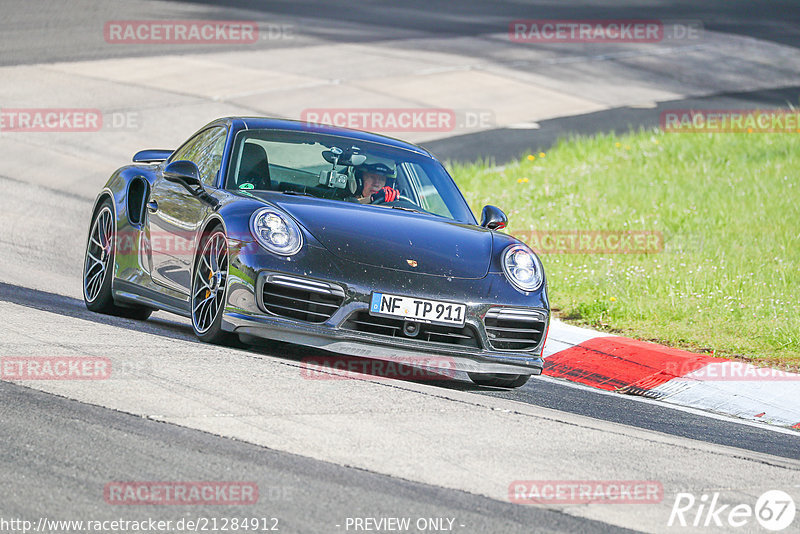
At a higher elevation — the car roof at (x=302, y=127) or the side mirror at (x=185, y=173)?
the car roof at (x=302, y=127)

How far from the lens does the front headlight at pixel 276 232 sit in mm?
6711

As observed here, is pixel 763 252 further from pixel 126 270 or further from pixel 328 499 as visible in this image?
pixel 328 499

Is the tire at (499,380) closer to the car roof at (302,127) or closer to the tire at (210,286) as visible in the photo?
the tire at (210,286)

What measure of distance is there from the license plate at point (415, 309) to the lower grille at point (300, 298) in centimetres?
21

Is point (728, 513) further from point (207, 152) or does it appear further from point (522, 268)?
point (207, 152)

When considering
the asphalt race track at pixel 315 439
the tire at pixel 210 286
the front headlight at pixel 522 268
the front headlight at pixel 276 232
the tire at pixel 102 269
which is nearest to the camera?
the asphalt race track at pixel 315 439

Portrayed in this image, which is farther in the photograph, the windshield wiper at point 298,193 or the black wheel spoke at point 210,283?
the windshield wiper at point 298,193

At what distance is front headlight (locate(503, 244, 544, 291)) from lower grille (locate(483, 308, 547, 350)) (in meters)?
0.18

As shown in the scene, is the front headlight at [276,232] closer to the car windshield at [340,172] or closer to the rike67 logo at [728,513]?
the car windshield at [340,172]

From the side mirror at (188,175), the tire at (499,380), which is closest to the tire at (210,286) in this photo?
the side mirror at (188,175)

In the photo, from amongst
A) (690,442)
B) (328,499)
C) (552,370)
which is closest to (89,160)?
(552,370)

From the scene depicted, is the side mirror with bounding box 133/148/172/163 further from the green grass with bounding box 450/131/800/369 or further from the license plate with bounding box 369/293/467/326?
the green grass with bounding box 450/131/800/369

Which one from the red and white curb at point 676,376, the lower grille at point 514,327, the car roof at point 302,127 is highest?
the car roof at point 302,127

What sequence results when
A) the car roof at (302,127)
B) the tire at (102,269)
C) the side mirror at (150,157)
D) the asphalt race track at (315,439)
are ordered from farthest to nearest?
the side mirror at (150,157) < the tire at (102,269) < the car roof at (302,127) < the asphalt race track at (315,439)
